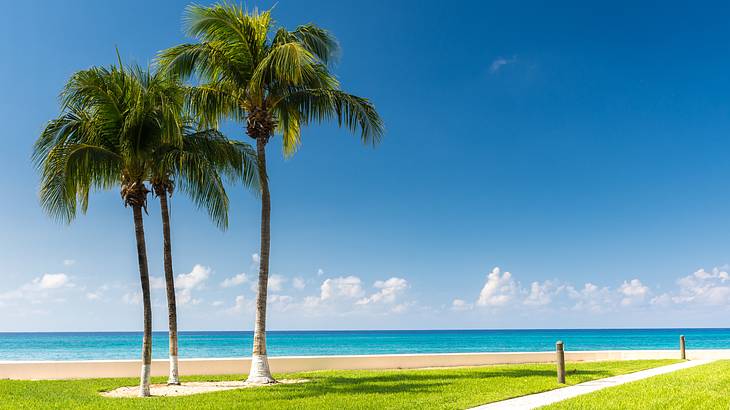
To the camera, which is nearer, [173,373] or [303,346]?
[173,373]

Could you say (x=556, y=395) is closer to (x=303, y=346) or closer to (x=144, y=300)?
(x=144, y=300)

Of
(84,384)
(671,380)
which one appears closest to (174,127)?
(84,384)

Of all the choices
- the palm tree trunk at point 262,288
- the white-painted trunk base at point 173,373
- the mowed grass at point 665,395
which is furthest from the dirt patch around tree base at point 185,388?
the mowed grass at point 665,395

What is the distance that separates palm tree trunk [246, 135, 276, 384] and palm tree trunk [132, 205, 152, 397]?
2.58 m

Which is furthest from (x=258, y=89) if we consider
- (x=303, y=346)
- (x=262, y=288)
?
(x=303, y=346)

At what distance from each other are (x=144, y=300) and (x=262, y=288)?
3239mm

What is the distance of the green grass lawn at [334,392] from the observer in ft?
37.7

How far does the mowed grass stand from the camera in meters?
10.5

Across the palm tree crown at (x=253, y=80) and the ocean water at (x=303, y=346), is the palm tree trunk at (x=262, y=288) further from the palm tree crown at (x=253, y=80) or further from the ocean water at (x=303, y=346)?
the ocean water at (x=303, y=346)

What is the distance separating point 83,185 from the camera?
45.5 feet

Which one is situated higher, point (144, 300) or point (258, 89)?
point (258, 89)

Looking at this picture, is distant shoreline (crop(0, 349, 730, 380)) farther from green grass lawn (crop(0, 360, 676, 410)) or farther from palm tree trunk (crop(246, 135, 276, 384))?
palm tree trunk (crop(246, 135, 276, 384))

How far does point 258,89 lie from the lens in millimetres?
16359

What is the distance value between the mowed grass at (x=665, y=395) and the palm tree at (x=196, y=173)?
9.64m
